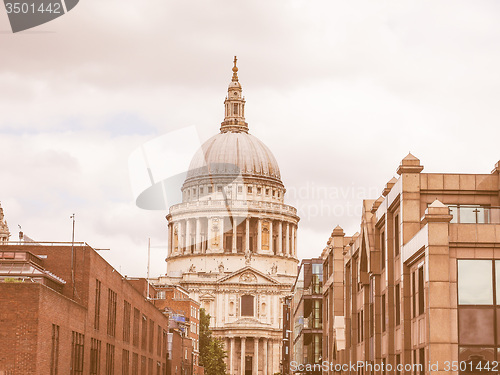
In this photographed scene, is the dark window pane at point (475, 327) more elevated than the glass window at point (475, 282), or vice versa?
the glass window at point (475, 282)

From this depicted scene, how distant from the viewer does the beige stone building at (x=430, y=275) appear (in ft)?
124

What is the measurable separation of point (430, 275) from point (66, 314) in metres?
18.8

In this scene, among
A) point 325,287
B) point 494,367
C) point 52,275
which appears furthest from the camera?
point 325,287

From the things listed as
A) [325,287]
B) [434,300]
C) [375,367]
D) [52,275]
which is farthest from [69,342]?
[325,287]

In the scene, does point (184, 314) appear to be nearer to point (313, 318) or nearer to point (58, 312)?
point (313, 318)

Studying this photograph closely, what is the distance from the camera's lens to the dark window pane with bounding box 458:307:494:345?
124 feet

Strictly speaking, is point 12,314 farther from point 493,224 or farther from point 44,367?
point 493,224

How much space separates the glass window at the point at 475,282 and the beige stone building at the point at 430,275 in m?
0.04

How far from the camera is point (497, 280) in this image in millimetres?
38406

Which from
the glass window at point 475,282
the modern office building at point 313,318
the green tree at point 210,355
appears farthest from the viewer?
the green tree at point 210,355

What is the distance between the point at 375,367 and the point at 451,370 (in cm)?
1370

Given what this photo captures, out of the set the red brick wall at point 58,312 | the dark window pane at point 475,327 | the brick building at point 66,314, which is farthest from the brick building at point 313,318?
the dark window pane at point 475,327

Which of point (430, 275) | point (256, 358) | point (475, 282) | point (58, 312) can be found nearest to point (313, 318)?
point (58, 312)

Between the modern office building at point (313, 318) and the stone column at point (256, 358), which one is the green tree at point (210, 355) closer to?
the stone column at point (256, 358)
